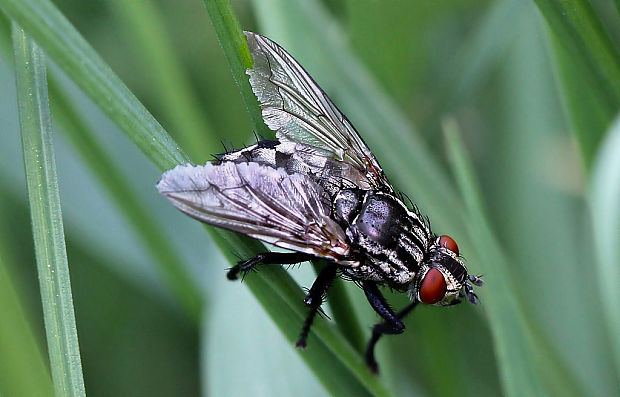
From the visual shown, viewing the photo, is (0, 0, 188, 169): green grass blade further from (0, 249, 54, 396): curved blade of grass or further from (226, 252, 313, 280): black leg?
(0, 249, 54, 396): curved blade of grass

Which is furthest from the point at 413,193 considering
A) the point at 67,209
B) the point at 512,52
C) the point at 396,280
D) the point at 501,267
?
the point at 67,209

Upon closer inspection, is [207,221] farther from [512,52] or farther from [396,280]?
[512,52]

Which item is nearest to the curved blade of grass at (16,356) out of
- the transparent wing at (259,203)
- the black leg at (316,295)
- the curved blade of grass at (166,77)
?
the transparent wing at (259,203)

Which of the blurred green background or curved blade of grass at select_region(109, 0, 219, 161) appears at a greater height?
curved blade of grass at select_region(109, 0, 219, 161)

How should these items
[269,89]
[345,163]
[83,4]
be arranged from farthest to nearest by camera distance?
[83,4] < [345,163] < [269,89]

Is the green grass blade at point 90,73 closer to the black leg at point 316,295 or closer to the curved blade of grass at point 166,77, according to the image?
the black leg at point 316,295

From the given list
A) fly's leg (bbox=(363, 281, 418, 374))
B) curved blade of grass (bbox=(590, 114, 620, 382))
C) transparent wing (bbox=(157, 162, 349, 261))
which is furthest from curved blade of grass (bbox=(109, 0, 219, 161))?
curved blade of grass (bbox=(590, 114, 620, 382))

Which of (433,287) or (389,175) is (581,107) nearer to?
(433,287)
